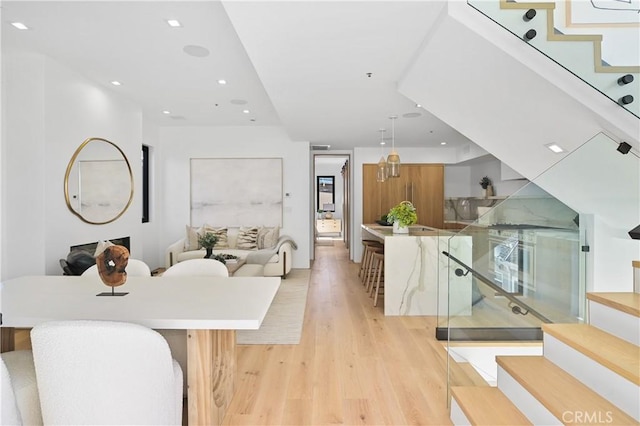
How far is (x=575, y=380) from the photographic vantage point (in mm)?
1682

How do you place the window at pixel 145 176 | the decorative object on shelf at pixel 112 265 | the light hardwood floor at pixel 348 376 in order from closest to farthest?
the decorative object on shelf at pixel 112 265, the light hardwood floor at pixel 348 376, the window at pixel 145 176

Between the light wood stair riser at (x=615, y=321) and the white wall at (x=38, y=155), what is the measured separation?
4.98m

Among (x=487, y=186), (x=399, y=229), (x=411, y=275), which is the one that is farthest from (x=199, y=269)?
(x=487, y=186)

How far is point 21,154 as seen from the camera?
Result: 3.63 metres

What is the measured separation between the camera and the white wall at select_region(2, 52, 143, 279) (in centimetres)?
354

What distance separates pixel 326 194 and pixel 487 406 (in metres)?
12.5

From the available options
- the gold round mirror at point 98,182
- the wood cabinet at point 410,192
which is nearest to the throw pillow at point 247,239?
the gold round mirror at point 98,182

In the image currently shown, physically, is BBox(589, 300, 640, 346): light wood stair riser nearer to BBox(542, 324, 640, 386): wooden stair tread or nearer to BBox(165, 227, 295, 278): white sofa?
BBox(542, 324, 640, 386): wooden stair tread

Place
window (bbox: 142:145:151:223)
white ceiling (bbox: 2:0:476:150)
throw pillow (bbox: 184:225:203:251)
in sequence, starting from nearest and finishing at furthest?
white ceiling (bbox: 2:0:476:150) < throw pillow (bbox: 184:225:203:251) < window (bbox: 142:145:151:223)

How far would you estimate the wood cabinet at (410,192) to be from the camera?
779cm

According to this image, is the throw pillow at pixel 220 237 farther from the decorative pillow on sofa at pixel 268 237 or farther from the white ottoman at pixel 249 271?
the white ottoman at pixel 249 271

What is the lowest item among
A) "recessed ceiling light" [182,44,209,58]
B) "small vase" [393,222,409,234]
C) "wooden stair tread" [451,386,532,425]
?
"wooden stair tread" [451,386,532,425]

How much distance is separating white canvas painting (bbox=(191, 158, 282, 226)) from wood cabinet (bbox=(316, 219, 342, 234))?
22.0 ft

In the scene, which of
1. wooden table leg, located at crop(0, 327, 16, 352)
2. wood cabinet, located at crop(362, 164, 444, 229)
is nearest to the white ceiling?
wooden table leg, located at crop(0, 327, 16, 352)
